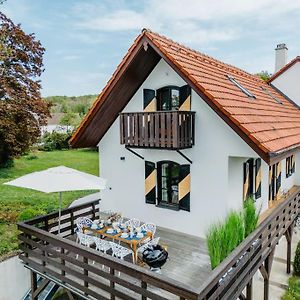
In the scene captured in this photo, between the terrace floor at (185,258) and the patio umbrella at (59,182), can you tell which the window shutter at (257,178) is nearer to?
the terrace floor at (185,258)

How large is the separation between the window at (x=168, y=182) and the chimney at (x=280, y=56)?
1125 cm

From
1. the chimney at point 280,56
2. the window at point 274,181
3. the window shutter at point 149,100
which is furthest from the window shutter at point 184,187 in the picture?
the chimney at point 280,56

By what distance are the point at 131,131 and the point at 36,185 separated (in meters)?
3.17

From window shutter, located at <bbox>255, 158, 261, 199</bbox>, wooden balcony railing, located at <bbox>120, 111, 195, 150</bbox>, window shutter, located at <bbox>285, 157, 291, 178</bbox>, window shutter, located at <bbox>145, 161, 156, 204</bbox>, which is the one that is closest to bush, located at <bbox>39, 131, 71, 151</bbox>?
window shutter, located at <bbox>285, 157, 291, 178</bbox>

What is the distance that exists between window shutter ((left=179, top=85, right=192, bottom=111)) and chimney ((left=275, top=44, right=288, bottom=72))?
10.6 m

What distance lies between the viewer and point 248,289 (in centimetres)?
637

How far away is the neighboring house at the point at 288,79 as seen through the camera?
1518 cm

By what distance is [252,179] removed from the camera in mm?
9648

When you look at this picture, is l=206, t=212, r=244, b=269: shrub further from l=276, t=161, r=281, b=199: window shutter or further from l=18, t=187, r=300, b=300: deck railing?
l=276, t=161, r=281, b=199: window shutter

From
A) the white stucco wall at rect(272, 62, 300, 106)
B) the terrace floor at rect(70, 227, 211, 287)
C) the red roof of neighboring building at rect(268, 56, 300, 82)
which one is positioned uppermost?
the red roof of neighboring building at rect(268, 56, 300, 82)

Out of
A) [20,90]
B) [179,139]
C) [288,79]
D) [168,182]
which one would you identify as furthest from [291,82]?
[20,90]

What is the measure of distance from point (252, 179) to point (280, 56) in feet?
33.6

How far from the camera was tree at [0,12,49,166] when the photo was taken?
13.5 metres

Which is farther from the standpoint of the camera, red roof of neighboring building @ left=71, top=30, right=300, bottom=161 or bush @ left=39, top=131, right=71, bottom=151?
bush @ left=39, top=131, right=71, bottom=151
